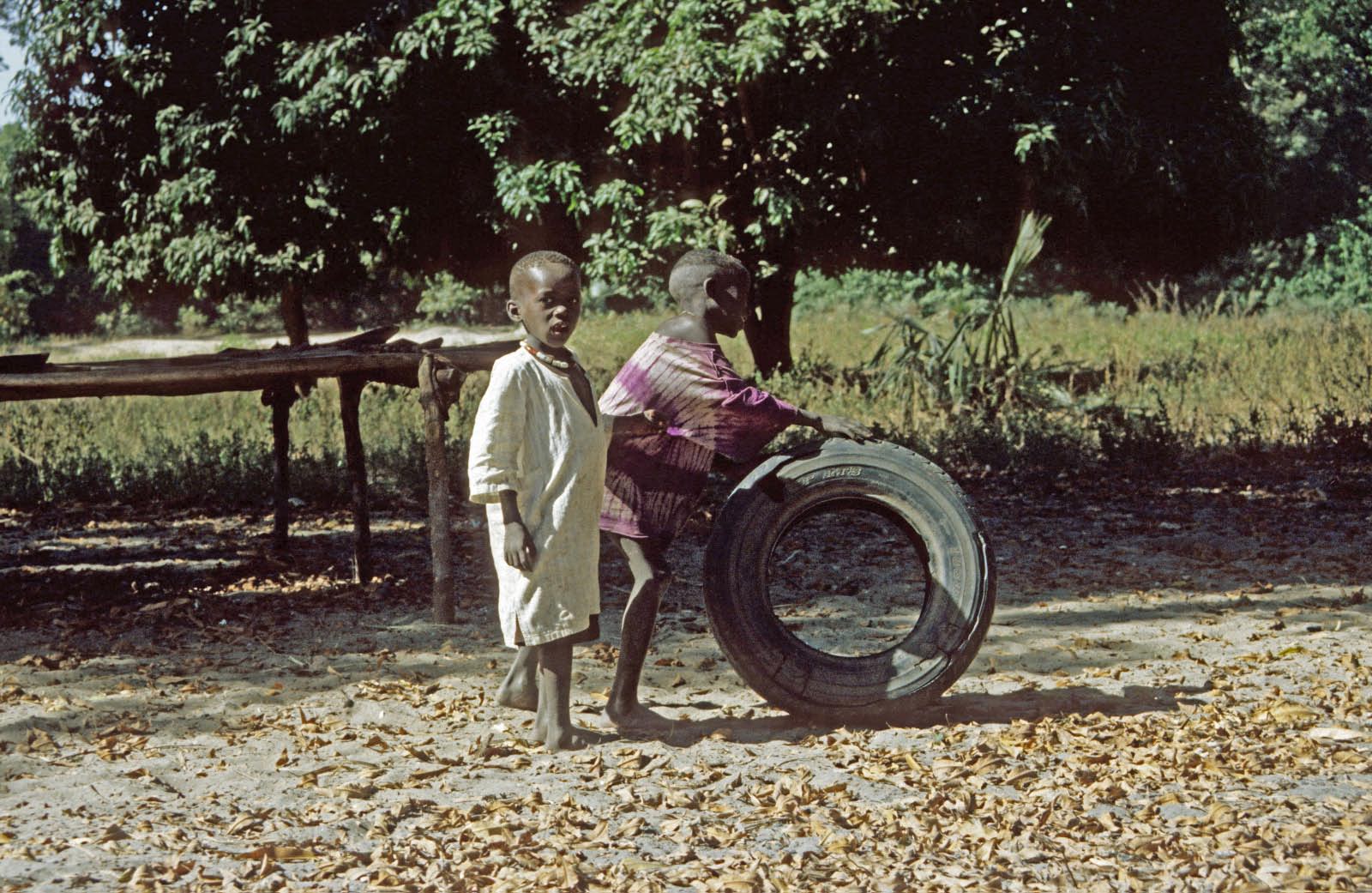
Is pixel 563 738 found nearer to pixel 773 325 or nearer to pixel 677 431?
pixel 677 431

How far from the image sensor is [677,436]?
4.57 meters

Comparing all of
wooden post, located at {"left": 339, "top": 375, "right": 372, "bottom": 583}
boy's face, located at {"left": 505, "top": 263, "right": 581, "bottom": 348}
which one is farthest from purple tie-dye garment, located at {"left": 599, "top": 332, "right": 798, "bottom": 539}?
wooden post, located at {"left": 339, "top": 375, "right": 372, "bottom": 583}

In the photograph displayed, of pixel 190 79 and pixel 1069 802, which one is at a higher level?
pixel 190 79

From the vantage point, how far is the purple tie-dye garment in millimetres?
4527

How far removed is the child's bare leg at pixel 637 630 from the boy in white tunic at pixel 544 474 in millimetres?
219

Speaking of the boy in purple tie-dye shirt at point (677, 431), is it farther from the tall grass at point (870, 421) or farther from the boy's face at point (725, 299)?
the tall grass at point (870, 421)

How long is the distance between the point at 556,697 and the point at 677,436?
94 centimetres

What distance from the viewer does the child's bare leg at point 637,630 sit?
4.53m

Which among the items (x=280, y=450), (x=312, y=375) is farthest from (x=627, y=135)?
(x=312, y=375)

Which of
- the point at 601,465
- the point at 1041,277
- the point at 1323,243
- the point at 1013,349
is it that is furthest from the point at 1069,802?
the point at 1041,277

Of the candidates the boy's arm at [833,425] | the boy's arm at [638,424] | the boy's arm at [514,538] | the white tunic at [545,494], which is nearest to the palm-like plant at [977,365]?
the boy's arm at [833,425]

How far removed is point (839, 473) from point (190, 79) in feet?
A: 40.1

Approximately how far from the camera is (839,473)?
472cm

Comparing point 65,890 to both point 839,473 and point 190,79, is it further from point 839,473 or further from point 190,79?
point 190,79
